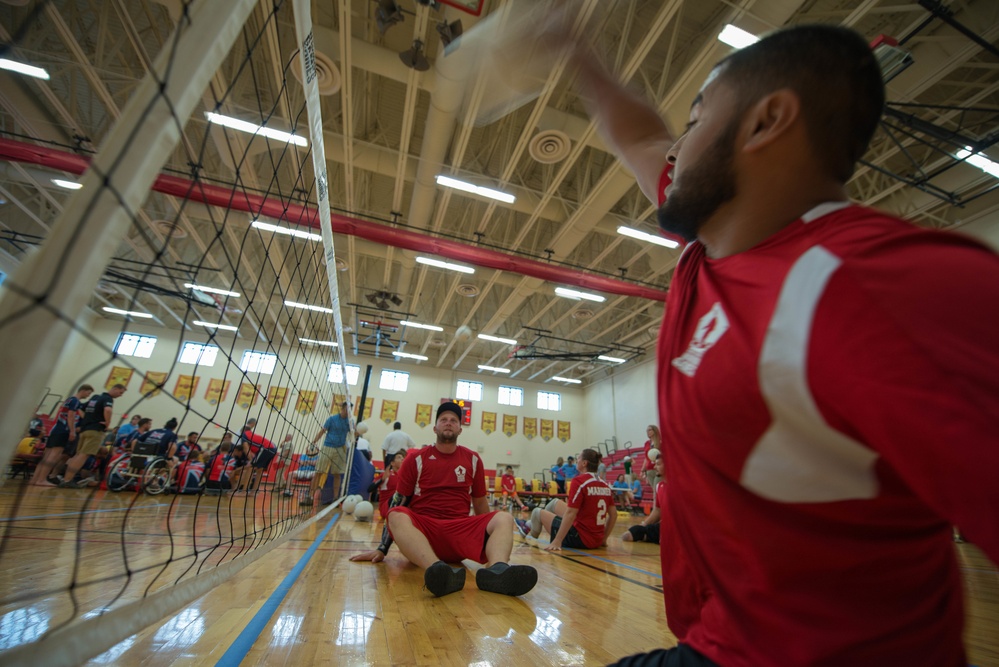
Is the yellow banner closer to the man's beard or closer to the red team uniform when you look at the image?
the red team uniform

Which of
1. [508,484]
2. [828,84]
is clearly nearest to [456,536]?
[828,84]

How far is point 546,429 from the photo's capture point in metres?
19.3

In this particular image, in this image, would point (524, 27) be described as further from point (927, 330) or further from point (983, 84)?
point (983, 84)

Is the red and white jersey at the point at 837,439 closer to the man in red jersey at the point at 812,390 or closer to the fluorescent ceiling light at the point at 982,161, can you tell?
the man in red jersey at the point at 812,390

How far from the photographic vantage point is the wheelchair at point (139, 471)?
754cm

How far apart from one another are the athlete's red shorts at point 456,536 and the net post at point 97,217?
2503 mm

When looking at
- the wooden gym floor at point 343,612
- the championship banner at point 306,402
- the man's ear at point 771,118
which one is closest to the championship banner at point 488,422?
the championship banner at point 306,402

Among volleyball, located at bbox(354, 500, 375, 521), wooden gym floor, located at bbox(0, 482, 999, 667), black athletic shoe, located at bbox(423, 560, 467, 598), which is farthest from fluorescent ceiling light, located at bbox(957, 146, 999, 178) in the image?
volleyball, located at bbox(354, 500, 375, 521)

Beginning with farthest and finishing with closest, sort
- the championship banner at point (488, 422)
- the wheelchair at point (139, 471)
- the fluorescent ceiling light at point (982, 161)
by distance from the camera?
the championship banner at point (488, 422)
the wheelchair at point (139, 471)
the fluorescent ceiling light at point (982, 161)

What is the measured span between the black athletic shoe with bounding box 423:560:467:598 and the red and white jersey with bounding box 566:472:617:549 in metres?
2.43

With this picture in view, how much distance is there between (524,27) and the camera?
1152mm

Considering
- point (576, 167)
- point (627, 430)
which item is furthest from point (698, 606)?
point (627, 430)

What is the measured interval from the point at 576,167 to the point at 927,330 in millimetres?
9453

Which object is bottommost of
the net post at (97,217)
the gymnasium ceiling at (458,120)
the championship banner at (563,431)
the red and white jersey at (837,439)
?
the red and white jersey at (837,439)
